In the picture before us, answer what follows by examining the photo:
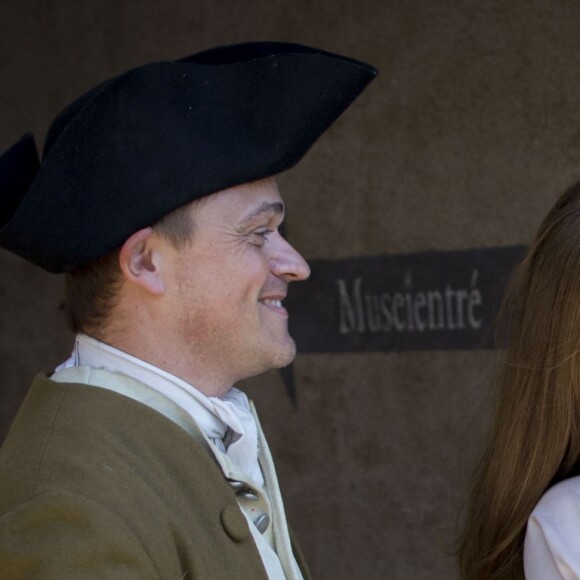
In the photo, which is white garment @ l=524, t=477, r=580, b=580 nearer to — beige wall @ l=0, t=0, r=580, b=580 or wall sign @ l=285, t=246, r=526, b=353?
wall sign @ l=285, t=246, r=526, b=353

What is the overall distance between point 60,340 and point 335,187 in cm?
154

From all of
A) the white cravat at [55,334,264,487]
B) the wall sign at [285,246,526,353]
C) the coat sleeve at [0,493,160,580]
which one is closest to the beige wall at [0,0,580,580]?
the wall sign at [285,246,526,353]

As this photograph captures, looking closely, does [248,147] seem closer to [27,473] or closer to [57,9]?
[27,473]

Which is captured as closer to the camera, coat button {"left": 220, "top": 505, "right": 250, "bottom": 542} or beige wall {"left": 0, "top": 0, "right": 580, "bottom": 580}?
coat button {"left": 220, "top": 505, "right": 250, "bottom": 542}

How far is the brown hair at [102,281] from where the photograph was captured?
89.7 inches

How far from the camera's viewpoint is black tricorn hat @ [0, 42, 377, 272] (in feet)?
7.25

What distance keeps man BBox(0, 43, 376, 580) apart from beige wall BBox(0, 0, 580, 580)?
2011 mm

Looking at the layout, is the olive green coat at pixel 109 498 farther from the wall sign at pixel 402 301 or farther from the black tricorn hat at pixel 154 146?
the wall sign at pixel 402 301

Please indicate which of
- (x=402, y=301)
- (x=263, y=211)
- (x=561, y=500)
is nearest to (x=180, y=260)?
(x=263, y=211)

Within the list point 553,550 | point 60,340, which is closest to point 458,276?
point 60,340

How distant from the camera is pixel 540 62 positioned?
420 centimetres

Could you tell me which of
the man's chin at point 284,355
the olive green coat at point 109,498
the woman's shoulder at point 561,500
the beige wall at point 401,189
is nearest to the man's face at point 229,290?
the man's chin at point 284,355

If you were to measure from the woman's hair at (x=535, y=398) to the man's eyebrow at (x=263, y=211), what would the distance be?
49cm

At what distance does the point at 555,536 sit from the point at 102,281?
0.96 metres
